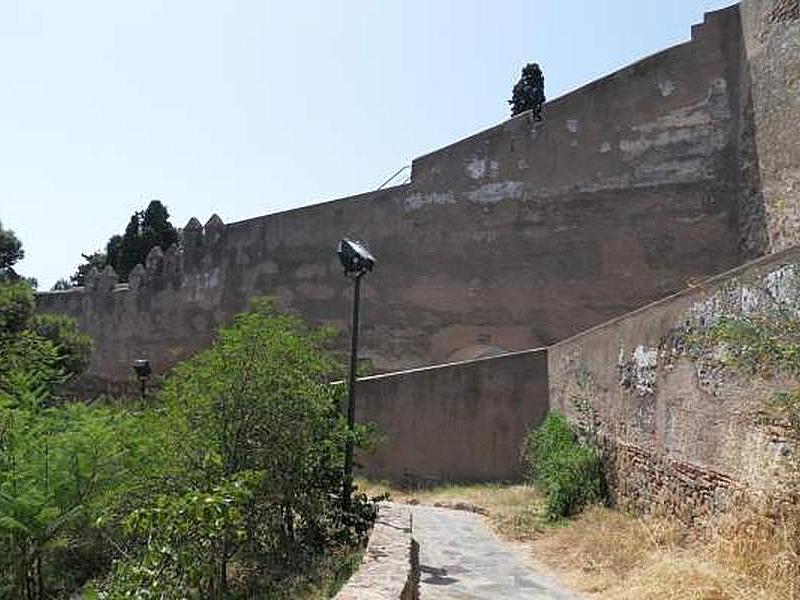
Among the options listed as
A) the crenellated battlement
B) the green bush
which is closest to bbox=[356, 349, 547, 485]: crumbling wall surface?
the green bush

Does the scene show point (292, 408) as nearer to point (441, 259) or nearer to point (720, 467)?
→ point (720, 467)

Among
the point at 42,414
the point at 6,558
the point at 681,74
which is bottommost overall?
→ the point at 6,558

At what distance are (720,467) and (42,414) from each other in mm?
6085

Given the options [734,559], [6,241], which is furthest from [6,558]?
[6,241]

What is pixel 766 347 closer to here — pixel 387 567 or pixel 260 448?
pixel 387 567

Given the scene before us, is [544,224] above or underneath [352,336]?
above

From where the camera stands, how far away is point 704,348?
21.7 feet

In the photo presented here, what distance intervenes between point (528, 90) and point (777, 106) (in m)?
14.0

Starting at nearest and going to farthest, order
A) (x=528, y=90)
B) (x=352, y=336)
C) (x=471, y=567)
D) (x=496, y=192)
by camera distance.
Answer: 1. (x=471, y=567)
2. (x=352, y=336)
3. (x=496, y=192)
4. (x=528, y=90)

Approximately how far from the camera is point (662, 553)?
21.1 ft

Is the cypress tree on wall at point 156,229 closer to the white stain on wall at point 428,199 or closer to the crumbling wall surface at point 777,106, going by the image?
the white stain on wall at point 428,199

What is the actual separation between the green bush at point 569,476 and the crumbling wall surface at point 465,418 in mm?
1682

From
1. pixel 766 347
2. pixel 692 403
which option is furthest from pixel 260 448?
pixel 766 347

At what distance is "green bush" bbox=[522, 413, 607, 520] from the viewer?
357 inches
